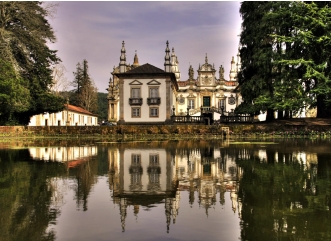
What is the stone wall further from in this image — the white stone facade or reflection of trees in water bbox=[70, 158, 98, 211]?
reflection of trees in water bbox=[70, 158, 98, 211]

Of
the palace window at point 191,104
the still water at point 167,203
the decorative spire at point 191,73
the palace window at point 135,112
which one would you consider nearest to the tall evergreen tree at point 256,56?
the palace window at point 135,112

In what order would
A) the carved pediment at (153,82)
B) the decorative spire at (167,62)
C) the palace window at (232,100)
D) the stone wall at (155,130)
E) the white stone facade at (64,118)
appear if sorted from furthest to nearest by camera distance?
the palace window at (232,100)
the white stone facade at (64,118)
the decorative spire at (167,62)
the carved pediment at (153,82)
the stone wall at (155,130)

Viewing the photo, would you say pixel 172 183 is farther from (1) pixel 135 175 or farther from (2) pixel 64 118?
(2) pixel 64 118

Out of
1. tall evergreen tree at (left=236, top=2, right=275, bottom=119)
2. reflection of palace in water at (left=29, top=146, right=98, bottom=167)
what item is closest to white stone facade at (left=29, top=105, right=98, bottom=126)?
tall evergreen tree at (left=236, top=2, right=275, bottom=119)

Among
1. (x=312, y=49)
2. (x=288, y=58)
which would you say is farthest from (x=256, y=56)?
(x=312, y=49)

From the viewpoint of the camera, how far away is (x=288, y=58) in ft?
104

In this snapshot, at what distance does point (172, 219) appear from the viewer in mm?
5746

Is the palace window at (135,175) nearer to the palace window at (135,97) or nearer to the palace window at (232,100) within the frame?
the palace window at (135,97)

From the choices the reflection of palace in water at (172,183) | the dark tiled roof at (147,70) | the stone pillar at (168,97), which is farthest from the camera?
the stone pillar at (168,97)

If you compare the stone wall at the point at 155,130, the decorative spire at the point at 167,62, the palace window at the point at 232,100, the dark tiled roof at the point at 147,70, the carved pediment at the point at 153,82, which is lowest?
the stone wall at the point at 155,130

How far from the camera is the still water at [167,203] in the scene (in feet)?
16.8

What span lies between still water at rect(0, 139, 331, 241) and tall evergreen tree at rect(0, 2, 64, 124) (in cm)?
2706

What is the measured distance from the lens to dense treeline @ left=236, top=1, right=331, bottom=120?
29422mm

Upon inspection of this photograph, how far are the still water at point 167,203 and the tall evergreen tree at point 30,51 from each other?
27.1 m
